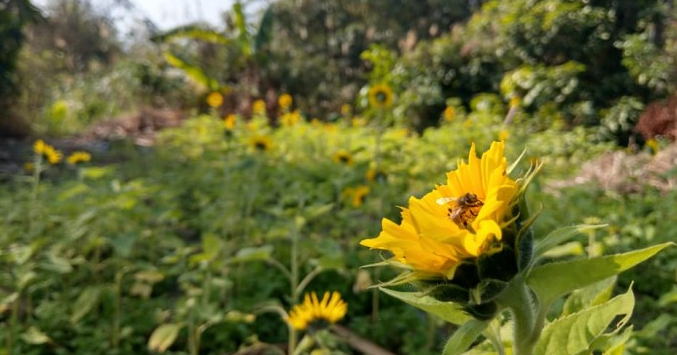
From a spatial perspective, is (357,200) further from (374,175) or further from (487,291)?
(487,291)

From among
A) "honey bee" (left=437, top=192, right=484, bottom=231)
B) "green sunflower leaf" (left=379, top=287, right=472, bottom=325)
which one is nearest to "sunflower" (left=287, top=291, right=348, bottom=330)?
"green sunflower leaf" (left=379, top=287, right=472, bottom=325)

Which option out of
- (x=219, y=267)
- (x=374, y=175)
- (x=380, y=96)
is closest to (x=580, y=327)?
(x=219, y=267)

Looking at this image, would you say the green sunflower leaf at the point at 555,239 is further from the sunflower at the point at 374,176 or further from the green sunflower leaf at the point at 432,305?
the sunflower at the point at 374,176

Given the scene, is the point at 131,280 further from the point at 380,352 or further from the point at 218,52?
the point at 218,52

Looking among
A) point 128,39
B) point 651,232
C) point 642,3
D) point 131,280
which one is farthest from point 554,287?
point 128,39

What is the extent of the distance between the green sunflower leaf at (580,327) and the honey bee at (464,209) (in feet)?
0.55

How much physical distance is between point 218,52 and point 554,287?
43.3ft

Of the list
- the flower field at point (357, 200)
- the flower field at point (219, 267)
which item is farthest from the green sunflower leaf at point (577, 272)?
the flower field at point (219, 267)

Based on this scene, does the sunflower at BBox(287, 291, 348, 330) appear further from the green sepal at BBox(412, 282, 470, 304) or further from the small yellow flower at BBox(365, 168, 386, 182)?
the small yellow flower at BBox(365, 168, 386, 182)

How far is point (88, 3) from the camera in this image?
64.3 ft

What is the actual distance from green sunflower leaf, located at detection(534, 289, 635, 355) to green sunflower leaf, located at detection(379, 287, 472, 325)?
85mm

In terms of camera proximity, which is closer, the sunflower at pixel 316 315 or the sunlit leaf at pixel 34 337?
the sunflower at pixel 316 315

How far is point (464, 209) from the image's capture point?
1.49 feet

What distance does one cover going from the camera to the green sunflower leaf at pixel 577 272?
1.37 feet
